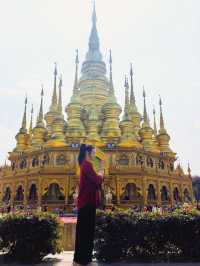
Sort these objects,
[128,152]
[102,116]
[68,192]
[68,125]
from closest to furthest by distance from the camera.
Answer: [68,192], [128,152], [68,125], [102,116]

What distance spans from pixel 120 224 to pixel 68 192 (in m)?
24.2

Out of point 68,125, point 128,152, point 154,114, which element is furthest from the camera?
point 154,114

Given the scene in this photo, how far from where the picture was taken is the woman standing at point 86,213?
709 cm

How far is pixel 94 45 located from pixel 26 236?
55667mm

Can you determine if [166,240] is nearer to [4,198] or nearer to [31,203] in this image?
[31,203]

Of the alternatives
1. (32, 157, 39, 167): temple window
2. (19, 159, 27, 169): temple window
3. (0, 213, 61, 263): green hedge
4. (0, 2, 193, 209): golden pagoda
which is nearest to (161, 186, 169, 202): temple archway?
(0, 2, 193, 209): golden pagoda

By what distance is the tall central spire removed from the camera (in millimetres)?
56719

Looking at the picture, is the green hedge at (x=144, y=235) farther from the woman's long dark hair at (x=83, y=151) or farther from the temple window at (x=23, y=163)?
the temple window at (x=23, y=163)

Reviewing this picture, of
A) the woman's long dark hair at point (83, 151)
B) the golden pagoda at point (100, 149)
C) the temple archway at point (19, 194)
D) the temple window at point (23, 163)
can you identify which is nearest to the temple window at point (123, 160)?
the golden pagoda at point (100, 149)

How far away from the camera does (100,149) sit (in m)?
35.1

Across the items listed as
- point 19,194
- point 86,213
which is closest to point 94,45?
point 19,194

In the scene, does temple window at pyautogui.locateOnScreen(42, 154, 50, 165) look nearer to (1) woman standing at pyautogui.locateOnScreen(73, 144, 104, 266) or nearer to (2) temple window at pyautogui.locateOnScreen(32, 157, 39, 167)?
(2) temple window at pyautogui.locateOnScreen(32, 157, 39, 167)

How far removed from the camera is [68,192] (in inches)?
1268

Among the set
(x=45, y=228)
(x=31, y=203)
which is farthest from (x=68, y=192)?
(x=45, y=228)
